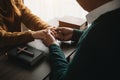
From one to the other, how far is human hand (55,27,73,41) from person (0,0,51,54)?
0.39 ft

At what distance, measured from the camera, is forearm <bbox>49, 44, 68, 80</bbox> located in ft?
3.55

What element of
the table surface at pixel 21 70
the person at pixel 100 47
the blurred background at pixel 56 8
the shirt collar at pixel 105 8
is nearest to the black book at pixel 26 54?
the table surface at pixel 21 70

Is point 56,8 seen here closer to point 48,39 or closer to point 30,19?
point 30,19

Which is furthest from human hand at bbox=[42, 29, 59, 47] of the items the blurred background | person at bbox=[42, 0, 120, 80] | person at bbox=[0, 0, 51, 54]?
the blurred background

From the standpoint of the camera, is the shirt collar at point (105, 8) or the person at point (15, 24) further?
the person at point (15, 24)

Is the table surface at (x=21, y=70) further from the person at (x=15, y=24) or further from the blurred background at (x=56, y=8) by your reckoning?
the blurred background at (x=56, y=8)

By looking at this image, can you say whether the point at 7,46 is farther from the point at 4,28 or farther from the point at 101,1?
the point at 101,1

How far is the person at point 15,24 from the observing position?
1414 mm

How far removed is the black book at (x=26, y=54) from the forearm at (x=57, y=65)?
0.40 ft

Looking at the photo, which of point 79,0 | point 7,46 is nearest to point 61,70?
point 79,0

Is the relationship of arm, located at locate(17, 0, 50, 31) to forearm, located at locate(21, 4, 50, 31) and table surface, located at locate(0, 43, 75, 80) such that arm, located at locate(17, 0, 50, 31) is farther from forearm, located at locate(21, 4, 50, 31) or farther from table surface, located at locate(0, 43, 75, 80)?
table surface, located at locate(0, 43, 75, 80)

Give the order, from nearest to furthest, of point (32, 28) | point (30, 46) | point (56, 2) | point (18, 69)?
point (18, 69)
point (30, 46)
point (32, 28)
point (56, 2)

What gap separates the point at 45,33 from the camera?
4.64 feet

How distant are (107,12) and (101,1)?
0.08 m
